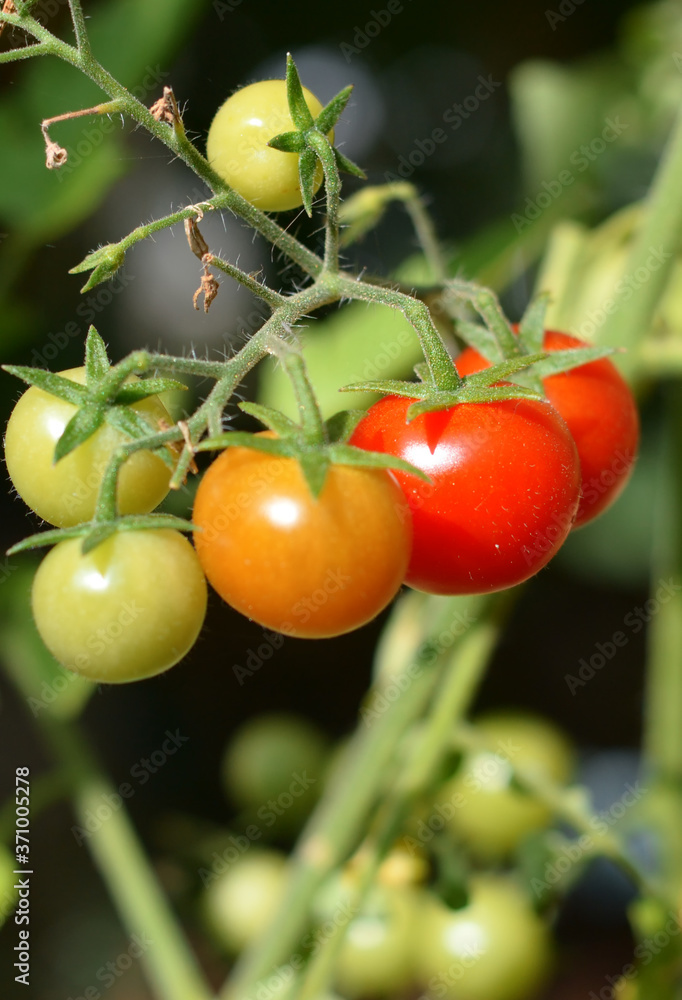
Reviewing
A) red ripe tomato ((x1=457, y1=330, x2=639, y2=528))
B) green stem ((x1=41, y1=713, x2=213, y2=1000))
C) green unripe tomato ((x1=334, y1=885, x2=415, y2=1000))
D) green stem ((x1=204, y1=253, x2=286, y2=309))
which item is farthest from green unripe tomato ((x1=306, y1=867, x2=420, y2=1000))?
green stem ((x1=204, y1=253, x2=286, y2=309))

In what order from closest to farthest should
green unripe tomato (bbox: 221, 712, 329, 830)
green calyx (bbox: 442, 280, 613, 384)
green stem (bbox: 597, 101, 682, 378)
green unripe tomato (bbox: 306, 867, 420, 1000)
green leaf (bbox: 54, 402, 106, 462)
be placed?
green leaf (bbox: 54, 402, 106, 462) → green calyx (bbox: 442, 280, 613, 384) → green stem (bbox: 597, 101, 682, 378) → green unripe tomato (bbox: 306, 867, 420, 1000) → green unripe tomato (bbox: 221, 712, 329, 830)

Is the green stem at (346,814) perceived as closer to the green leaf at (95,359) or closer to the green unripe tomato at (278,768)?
the green unripe tomato at (278,768)

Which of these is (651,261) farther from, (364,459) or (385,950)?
(385,950)

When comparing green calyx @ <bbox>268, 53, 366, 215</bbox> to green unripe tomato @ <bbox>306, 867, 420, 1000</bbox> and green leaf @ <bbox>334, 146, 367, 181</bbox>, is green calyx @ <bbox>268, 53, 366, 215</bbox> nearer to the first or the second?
green leaf @ <bbox>334, 146, 367, 181</bbox>

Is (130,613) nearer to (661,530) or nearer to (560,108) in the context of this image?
(661,530)

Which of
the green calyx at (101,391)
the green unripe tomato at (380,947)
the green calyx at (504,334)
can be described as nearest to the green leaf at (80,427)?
the green calyx at (101,391)

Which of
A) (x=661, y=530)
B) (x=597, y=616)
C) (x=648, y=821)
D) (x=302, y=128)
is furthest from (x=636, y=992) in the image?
(x=302, y=128)
